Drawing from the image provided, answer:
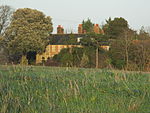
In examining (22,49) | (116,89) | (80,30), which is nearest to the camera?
(116,89)

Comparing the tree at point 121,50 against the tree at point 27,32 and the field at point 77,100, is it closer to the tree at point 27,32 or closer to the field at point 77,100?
the tree at point 27,32

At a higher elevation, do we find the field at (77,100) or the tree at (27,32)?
the tree at (27,32)

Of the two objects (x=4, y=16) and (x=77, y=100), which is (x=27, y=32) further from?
(x=77, y=100)

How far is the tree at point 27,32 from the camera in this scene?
36.1 meters

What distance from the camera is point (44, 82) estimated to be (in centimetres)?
670

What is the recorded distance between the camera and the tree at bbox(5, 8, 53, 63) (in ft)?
118

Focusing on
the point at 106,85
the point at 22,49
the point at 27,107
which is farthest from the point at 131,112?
the point at 22,49

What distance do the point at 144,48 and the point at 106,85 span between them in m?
18.9

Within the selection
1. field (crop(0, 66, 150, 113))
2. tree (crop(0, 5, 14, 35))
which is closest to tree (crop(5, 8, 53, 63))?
tree (crop(0, 5, 14, 35))

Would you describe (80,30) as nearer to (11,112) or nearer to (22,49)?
(22,49)

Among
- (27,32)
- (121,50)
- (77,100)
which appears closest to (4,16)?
(27,32)

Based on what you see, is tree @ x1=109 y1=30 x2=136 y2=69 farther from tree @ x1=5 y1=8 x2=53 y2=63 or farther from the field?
the field

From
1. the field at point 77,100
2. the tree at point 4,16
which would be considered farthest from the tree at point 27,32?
the field at point 77,100

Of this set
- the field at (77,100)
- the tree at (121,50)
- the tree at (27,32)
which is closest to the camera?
the field at (77,100)
